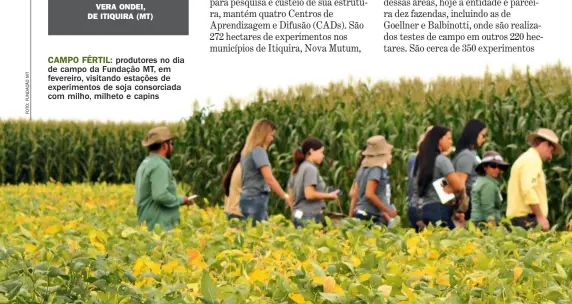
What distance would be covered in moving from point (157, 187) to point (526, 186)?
13.2ft

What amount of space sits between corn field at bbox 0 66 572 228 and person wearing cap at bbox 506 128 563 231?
333 cm

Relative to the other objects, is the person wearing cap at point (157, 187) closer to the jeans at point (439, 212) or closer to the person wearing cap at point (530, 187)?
the jeans at point (439, 212)

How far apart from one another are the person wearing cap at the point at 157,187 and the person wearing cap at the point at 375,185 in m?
2.28

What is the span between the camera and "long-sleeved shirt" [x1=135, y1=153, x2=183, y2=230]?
8.58 metres

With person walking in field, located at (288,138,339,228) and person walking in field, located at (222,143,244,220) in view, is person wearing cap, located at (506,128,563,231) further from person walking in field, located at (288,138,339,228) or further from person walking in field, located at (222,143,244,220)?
person walking in field, located at (222,143,244,220)

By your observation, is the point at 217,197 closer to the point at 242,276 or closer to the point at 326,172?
the point at 326,172

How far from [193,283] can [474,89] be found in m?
11.1

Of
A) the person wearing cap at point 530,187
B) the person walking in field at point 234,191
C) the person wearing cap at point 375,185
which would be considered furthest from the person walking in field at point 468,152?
the person walking in field at point 234,191

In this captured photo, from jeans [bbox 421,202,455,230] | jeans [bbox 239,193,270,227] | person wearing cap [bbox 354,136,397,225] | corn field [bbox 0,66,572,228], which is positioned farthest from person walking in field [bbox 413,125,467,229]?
corn field [bbox 0,66,572,228]

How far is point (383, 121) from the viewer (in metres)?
14.9

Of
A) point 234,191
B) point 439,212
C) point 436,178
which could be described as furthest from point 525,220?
point 234,191

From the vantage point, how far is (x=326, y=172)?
1515cm

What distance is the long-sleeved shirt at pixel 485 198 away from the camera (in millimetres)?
9844

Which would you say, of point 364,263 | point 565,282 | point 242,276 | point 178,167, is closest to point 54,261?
point 242,276
